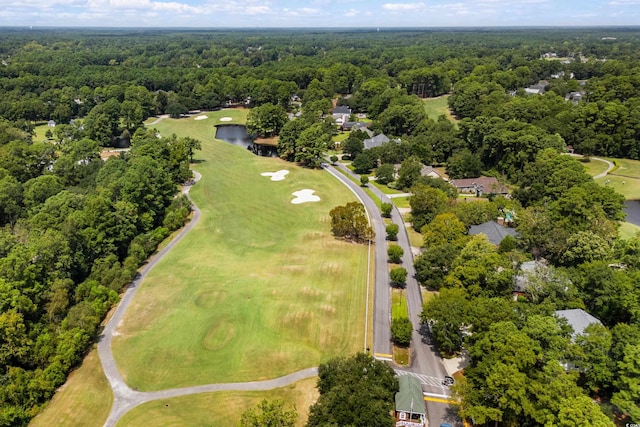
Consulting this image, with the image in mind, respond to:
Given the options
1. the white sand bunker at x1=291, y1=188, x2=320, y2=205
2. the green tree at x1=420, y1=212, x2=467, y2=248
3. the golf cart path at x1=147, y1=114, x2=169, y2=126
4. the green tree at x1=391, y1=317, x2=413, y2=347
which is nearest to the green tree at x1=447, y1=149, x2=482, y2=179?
the white sand bunker at x1=291, y1=188, x2=320, y2=205

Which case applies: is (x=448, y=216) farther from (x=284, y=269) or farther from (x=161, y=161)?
(x=161, y=161)

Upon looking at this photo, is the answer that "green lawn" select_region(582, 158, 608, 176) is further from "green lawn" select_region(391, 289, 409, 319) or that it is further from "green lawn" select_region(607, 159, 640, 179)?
"green lawn" select_region(391, 289, 409, 319)

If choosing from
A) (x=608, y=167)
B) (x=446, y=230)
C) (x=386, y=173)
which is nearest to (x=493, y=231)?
(x=446, y=230)

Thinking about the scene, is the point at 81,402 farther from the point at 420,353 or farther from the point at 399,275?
the point at 399,275

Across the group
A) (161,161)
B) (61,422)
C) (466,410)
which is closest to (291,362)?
(466,410)

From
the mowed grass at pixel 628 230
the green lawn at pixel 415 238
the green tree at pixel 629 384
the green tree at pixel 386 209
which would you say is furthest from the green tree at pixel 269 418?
the mowed grass at pixel 628 230
